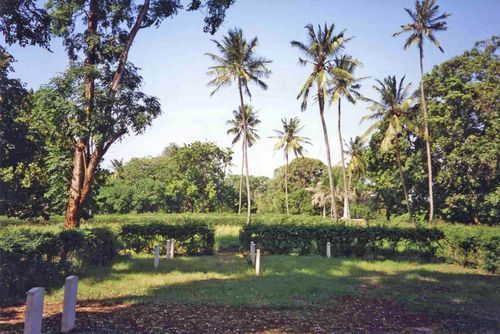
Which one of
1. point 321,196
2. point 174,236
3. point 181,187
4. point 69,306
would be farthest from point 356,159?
point 69,306

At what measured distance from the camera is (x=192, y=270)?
14.5 meters

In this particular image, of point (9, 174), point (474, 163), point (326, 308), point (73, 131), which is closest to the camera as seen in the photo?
point (326, 308)

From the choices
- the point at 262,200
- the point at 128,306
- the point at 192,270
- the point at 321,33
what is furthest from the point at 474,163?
the point at 262,200

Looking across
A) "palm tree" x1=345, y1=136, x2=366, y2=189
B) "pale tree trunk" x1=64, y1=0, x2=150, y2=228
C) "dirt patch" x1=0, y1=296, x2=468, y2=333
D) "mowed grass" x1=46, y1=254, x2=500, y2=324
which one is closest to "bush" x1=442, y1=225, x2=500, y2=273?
"mowed grass" x1=46, y1=254, x2=500, y2=324

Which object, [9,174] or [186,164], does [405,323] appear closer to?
[9,174]

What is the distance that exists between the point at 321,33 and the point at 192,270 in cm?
2153

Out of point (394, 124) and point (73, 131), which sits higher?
point (394, 124)

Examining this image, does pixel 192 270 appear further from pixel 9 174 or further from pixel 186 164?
pixel 186 164

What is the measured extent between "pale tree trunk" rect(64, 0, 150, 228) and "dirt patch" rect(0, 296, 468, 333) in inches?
177

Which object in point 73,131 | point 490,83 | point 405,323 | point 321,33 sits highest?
point 321,33

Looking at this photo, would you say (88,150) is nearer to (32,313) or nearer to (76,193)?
(76,193)

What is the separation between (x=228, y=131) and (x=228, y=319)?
4445 centimetres

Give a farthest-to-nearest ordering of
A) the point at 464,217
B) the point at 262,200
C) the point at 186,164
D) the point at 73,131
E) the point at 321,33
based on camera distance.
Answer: the point at 262,200 < the point at 186,164 < the point at 464,217 < the point at 321,33 < the point at 73,131

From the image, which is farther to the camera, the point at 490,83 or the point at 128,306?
the point at 490,83
